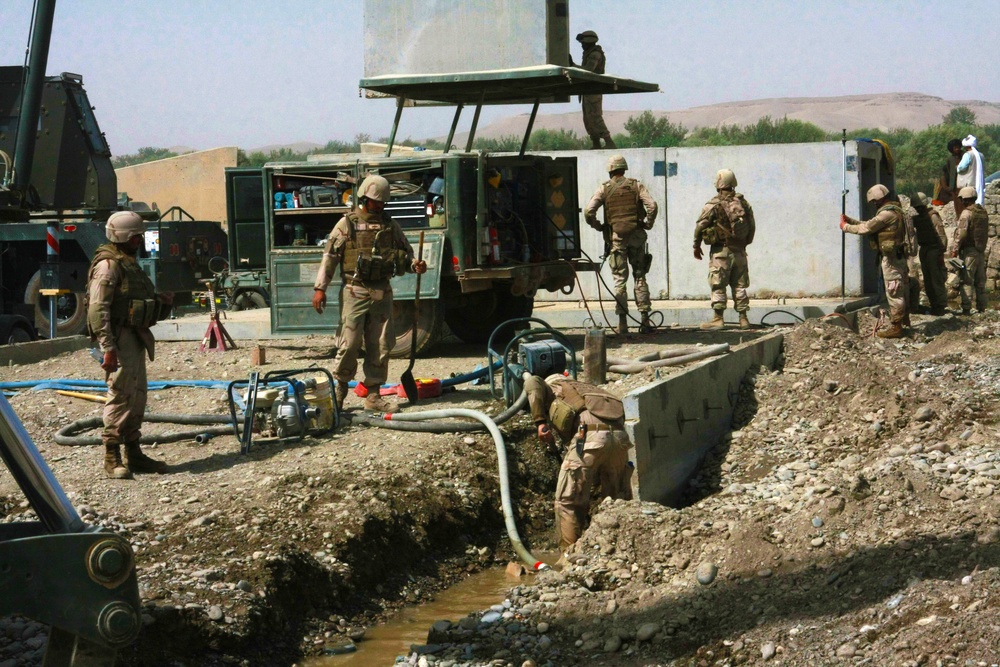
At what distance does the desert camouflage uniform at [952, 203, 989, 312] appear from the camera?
664 inches

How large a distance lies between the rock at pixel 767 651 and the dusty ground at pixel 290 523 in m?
2.38

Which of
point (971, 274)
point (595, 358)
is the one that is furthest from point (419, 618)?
point (971, 274)

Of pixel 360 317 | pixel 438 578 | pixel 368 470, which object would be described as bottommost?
pixel 438 578

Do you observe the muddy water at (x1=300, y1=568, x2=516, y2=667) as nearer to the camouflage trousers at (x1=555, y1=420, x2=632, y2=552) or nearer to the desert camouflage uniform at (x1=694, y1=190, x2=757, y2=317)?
the camouflage trousers at (x1=555, y1=420, x2=632, y2=552)

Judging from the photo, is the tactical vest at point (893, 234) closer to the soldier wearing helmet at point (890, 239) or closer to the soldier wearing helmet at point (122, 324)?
the soldier wearing helmet at point (890, 239)

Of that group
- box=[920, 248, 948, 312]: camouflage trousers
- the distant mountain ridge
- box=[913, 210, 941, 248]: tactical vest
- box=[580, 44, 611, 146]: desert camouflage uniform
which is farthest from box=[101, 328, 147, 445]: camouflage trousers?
the distant mountain ridge

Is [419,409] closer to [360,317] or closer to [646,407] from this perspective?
[360,317]

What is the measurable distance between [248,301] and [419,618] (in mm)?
11355

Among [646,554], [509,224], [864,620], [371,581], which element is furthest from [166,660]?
[509,224]

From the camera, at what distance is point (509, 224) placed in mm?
13414

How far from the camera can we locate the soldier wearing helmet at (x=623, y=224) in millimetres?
13477

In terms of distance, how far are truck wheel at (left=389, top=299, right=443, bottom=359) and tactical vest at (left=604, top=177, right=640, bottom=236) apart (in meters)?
2.51

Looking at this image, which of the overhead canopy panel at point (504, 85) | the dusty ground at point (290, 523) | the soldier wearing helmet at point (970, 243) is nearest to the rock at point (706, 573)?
the dusty ground at point (290, 523)

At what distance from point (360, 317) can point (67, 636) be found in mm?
5633
